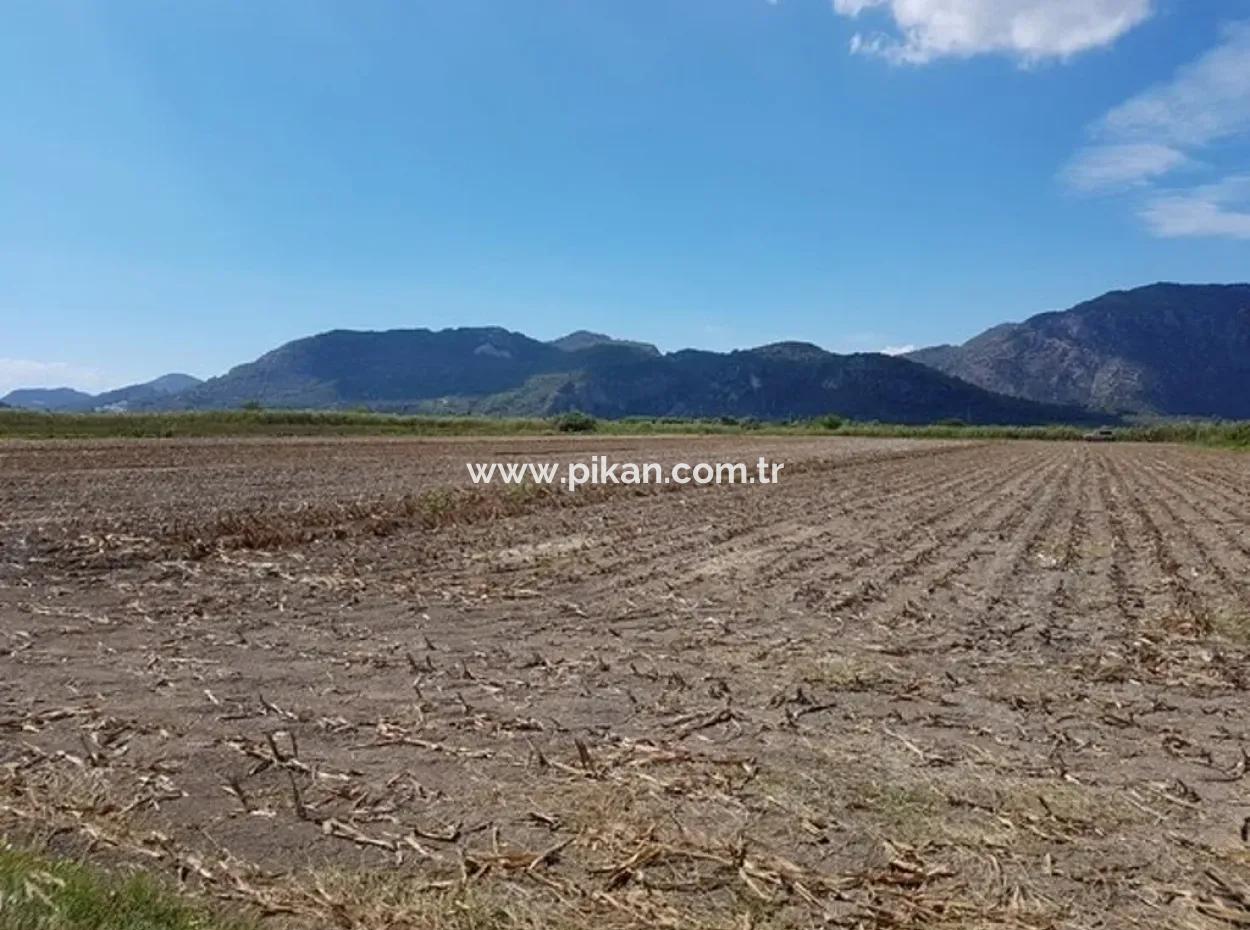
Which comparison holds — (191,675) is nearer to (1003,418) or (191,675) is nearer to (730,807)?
(730,807)

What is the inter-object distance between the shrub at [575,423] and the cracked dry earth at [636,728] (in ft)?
218

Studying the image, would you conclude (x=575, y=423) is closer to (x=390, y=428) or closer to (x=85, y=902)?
(x=390, y=428)

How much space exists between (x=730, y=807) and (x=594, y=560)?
7.68 meters

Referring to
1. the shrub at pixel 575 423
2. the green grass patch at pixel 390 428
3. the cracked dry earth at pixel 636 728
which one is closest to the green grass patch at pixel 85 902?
the cracked dry earth at pixel 636 728

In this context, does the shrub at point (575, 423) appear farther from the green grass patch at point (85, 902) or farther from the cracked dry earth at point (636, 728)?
the green grass patch at point (85, 902)

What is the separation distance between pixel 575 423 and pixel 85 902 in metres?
78.3

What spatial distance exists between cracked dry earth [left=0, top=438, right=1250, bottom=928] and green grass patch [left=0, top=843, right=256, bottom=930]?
0.22 meters

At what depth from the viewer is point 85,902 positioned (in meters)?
3.31

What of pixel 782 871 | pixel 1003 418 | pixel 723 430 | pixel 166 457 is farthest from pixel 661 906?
pixel 1003 418

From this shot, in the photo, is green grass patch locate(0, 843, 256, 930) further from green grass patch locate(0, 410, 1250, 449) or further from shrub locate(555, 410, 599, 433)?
shrub locate(555, 410, 599, 433)

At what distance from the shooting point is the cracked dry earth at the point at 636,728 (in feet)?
12.4

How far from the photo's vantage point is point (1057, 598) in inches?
389

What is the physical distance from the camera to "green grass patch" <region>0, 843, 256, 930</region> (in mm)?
3121

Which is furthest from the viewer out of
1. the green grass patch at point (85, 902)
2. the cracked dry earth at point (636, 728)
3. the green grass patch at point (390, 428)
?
the green grass patch at point (390, 428)
